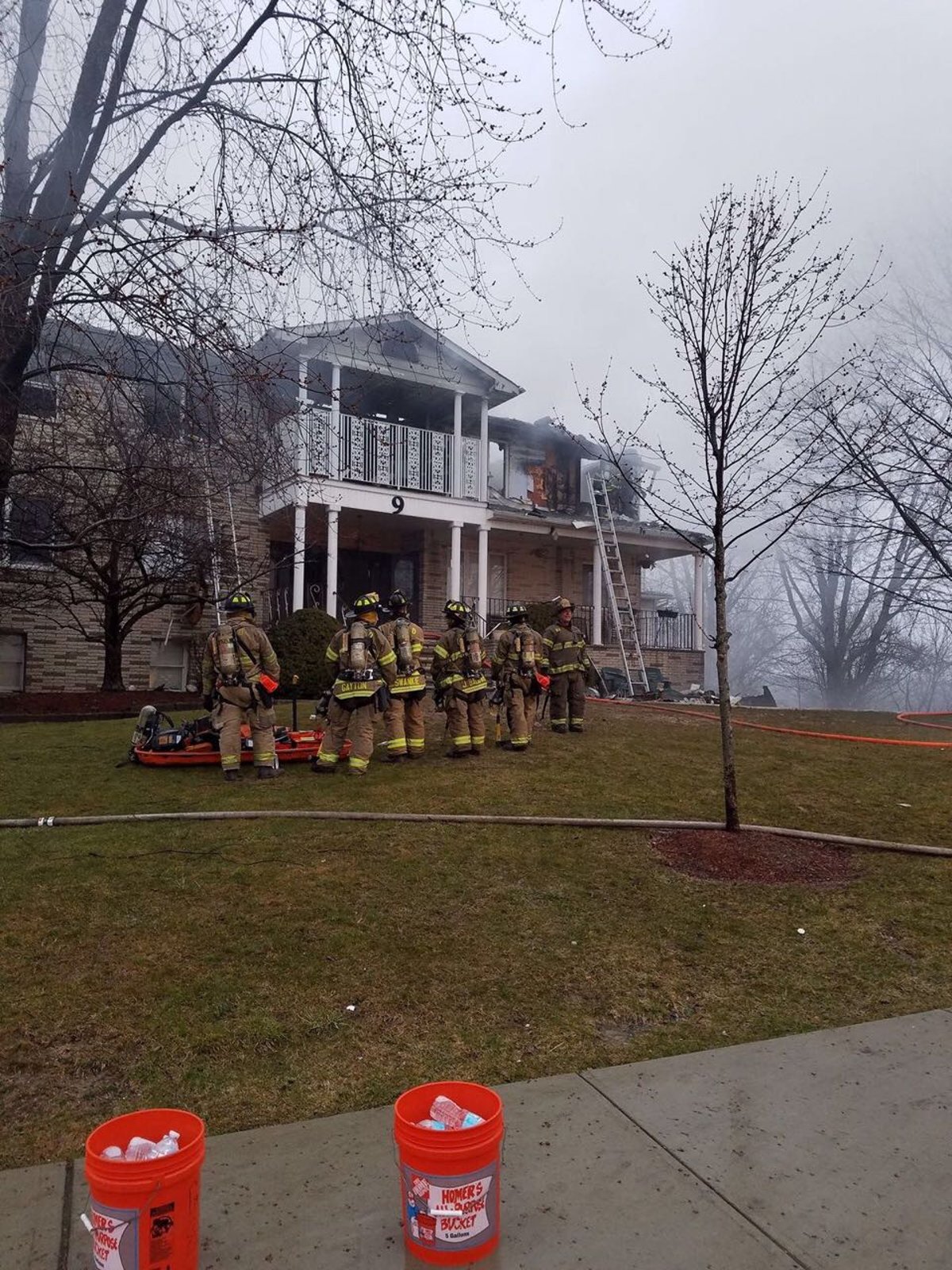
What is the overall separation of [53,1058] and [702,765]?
696cm

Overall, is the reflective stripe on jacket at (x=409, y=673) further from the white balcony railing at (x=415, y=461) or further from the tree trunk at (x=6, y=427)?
the white balcony railing at (x=415, y=461)

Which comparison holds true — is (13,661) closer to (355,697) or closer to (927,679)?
(355,697)

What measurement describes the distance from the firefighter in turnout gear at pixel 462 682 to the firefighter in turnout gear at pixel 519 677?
29 cm

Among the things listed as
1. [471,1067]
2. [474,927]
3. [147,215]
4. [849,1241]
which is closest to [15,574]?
[147,215]

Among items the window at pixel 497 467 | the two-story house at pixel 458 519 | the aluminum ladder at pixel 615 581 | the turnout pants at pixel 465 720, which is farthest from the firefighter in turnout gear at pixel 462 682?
the window at pixel 497 467

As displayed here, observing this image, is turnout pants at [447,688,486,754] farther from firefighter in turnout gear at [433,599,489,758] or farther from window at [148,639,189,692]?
window at [148,639,189,692]

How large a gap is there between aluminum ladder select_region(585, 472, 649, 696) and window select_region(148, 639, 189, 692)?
8.58 m

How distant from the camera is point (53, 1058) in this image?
10.4 ft

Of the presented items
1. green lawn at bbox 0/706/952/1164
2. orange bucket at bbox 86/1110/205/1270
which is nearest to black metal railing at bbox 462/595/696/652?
green lawn at bbox 0/706/952/1164

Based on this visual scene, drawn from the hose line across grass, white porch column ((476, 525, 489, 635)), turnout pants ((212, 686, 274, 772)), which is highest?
white porch column ((476, 525, 489, 635))

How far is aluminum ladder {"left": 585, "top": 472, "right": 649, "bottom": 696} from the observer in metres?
18.9

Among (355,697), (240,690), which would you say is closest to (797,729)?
(355,697)

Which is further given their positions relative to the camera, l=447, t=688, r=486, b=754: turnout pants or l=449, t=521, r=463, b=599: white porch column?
l=449, t=521, r=463, b=599: white porch column

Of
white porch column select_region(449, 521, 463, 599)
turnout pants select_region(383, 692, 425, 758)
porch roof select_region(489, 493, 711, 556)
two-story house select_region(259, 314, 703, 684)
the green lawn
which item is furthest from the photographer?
porch roof select_region(489, 493, 711, 556)
